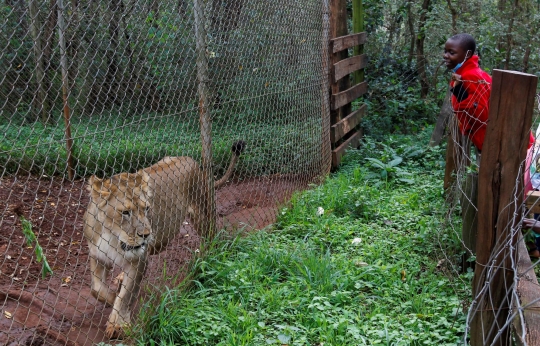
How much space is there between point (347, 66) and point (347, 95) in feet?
1.44

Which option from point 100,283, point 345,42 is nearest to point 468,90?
point 345,42

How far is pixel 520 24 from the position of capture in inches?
486

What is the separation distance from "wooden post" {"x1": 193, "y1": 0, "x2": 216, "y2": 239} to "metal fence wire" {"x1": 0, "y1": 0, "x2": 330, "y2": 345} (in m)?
0.01

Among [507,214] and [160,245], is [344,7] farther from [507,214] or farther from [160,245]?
[507,214]

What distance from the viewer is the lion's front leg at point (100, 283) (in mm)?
3918

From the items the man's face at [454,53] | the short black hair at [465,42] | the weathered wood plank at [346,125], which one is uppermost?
the short black hair at [465,42]

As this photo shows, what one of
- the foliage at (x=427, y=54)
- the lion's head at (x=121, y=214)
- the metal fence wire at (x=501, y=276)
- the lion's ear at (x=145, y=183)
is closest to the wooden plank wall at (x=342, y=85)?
the foliage at (x=427, y=54)

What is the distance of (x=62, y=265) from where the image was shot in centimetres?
504

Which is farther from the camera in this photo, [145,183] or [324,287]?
[324,287]

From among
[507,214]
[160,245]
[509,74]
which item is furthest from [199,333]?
[509,74]

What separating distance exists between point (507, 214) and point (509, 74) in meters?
0.65

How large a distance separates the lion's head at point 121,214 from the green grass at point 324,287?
427 millimetres

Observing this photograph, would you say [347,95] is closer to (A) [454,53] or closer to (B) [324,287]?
(A) [454,53]

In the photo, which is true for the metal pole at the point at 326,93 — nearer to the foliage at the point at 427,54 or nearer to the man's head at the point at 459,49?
the man's head at the point at 459,49
